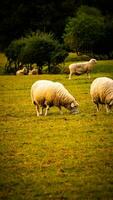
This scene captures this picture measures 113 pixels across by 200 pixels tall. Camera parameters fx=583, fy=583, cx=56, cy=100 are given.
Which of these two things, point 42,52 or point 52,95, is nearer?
point 52,95

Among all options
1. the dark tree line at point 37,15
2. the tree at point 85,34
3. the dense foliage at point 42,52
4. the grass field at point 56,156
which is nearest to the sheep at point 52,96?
the grass field at point 56,156

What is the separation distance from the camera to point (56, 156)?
13.0 metres

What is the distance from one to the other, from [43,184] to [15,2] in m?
78.5

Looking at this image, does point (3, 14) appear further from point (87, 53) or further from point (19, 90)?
point (19, 90)

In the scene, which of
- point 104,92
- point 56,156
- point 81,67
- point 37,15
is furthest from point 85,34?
point 56,156

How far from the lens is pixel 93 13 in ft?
221

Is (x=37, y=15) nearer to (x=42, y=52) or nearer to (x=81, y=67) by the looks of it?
(x=42, y=52)

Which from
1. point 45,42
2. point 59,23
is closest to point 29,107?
point 45,42

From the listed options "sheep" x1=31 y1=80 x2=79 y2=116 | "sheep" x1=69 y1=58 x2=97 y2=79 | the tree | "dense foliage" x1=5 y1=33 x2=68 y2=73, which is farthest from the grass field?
the tree

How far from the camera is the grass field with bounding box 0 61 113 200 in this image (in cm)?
1019

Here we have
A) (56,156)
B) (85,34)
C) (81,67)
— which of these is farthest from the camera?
(85,34)

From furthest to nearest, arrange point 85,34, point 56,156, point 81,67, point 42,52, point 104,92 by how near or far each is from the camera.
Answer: point 85,34, point 42,52, point 81,67, point 104,92, point 56,156

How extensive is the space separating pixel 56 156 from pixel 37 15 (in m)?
73.3

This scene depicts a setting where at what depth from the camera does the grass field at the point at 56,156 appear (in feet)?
33.4
